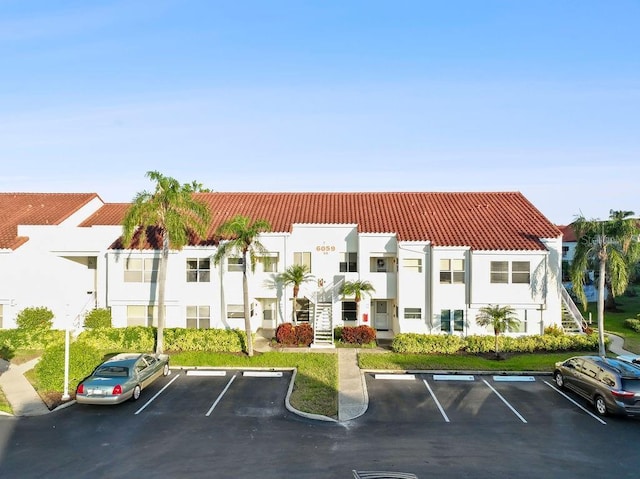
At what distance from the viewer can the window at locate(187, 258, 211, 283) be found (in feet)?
92.6

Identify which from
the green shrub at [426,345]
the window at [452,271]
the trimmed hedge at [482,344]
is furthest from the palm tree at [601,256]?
the green shrub at [426,345]

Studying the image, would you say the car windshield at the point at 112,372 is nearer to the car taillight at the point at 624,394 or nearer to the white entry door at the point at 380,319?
the white entry door at the point at 380,319

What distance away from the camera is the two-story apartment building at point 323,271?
1054 inches

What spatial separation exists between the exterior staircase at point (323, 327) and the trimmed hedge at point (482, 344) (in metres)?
3.83

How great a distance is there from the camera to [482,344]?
25141 mm

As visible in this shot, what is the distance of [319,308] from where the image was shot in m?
28.1

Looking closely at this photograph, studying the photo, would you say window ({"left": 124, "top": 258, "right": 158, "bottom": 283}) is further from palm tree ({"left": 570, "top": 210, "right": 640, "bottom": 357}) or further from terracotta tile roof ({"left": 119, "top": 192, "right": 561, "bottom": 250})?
palm tree ({"left": 570, "top": 210, "right": 640, "bottom": 357})

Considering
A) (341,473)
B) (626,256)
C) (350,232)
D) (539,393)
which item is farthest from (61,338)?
(626,256)

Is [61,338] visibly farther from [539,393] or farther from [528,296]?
[528,296]

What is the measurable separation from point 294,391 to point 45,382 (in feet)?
32.5

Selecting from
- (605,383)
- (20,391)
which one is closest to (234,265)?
(20,391)

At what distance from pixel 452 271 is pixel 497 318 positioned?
3.84 metres

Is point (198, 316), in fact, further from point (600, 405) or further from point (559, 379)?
point (600, 405)

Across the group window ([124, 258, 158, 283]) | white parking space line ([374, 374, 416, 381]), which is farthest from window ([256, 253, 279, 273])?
white parking space line ([374, 374, 416, 381])
